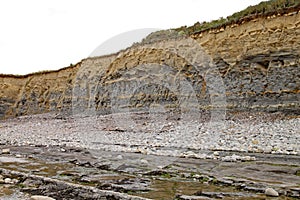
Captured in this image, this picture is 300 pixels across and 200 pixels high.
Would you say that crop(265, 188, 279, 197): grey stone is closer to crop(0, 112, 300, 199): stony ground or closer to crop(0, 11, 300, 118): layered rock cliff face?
crop(0, 112, 300, 199): stony ground

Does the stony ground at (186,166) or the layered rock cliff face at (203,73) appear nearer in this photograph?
the stony ground at (186,166)

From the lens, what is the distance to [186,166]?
23.2ft

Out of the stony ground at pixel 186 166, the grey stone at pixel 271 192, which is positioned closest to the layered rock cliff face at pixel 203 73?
the stony ground at pixel 186 166

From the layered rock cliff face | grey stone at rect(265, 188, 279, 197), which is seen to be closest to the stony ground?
grey stone at rect(265, 188, 279, 197)

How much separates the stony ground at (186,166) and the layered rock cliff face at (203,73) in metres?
1.90

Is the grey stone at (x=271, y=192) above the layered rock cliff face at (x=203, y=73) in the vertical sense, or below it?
below

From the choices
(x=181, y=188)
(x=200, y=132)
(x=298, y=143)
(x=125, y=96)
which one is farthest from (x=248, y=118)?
(x=125, y=96)

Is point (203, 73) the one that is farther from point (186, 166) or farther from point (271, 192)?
point (271, 192)

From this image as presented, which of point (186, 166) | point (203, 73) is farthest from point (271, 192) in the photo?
point (203, 73)

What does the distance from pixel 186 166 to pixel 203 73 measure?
1137cm

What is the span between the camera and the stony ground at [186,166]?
16.6 ft

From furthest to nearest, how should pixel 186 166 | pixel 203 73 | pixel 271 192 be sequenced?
pixel 203 73 → pixel 186 166 → pixel 271 192

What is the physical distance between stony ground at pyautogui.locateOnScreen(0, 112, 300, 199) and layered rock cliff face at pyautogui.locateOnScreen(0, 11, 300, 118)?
1899 millimetres

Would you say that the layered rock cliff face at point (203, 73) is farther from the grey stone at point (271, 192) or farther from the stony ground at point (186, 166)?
the grey stone at point (271, 192)
